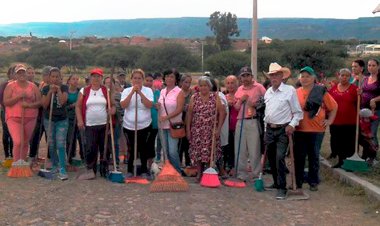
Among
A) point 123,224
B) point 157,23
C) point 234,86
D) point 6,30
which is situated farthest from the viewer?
point 6,30

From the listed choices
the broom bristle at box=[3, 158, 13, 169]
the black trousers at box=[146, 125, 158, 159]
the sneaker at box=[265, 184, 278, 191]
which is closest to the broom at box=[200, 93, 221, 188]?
the sneaker at box=[265, 184, 278, 191]

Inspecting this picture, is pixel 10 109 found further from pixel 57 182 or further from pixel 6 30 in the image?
pixel 6 30

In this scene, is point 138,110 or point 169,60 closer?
point 138,110

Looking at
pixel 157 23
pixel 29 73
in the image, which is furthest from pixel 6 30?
pixel 29 73

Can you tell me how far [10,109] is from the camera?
27.0 feet

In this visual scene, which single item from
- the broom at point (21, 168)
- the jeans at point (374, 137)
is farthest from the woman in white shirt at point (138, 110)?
the jeans at point (374, 137)

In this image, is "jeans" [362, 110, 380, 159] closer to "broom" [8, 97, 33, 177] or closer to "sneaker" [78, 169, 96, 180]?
"sneaker" [78, 169, 96, 180]

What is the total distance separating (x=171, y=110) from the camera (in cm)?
782

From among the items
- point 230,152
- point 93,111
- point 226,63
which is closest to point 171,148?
point 230,152

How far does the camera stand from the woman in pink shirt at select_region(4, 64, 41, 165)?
8148mm

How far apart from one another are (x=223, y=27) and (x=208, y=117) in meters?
54.8

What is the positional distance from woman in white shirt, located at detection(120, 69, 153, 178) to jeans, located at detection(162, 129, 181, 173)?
0.28 meters

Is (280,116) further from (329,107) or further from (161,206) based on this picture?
(161,206)

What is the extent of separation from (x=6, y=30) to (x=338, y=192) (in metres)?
168
